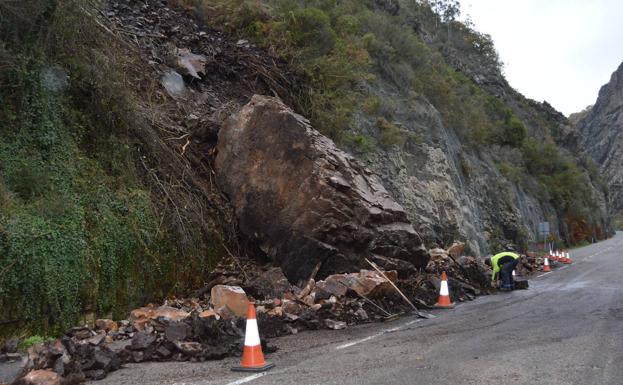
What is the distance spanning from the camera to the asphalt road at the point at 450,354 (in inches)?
221

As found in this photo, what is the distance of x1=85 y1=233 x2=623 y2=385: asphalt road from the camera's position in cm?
562

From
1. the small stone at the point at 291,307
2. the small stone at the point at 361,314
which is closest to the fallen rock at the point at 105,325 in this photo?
the small stone at the point at 291,307

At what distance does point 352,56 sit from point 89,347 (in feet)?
55.4

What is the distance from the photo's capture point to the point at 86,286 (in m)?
9.05

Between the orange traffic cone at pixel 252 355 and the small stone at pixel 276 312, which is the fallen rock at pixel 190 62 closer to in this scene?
the small stone at pixel 276 312

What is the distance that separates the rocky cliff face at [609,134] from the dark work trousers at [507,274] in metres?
113

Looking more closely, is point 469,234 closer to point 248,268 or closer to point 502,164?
point 248,268

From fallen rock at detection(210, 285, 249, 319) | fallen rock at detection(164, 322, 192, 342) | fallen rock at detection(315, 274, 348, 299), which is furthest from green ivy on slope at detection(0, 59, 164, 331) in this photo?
fallen rock at detection(315, 274, 348, 299)

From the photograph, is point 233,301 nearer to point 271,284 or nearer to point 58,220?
point 271,284

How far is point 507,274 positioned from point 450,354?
957 centimetres

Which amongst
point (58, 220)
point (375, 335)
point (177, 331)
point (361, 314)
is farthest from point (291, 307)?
point (58, 220)

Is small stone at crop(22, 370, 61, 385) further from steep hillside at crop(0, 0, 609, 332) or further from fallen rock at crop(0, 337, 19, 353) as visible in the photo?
steep hillside at crop(0, 0, 609, 332)

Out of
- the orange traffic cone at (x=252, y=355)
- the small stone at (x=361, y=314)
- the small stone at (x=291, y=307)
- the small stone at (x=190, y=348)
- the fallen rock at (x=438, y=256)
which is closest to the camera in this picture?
the orange traffic cone at (x=252, y=355)

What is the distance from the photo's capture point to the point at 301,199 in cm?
1244
